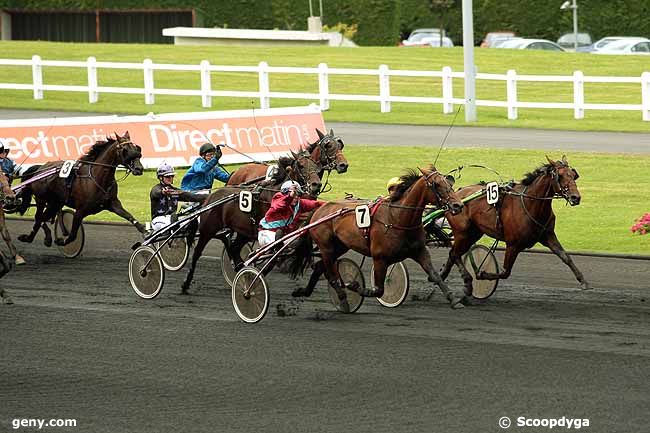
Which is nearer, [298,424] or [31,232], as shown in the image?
[298,424]

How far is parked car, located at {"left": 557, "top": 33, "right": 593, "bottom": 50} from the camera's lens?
50875mm

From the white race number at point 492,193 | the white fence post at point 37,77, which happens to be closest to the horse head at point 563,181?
the white race number at point 492,193

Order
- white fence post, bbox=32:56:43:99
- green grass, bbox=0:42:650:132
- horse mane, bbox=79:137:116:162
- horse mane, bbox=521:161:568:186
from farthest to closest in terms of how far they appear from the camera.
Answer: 1. white fence post, bbox=32:56:43:99
2. green grass, bbox=0:42:650:132
3. horse mane, bbox=79:137:116:162
4. horse mane, bbox=521:161:568:186

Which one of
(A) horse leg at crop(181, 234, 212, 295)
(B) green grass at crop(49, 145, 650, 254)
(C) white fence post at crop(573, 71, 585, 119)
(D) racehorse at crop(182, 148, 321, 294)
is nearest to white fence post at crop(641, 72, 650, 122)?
(C) white fence post at crop(573, 71, 585, 119)

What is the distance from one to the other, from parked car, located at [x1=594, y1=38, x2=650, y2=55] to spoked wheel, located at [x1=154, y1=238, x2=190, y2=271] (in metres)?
32.1

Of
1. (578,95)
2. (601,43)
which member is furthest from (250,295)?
(601,43)

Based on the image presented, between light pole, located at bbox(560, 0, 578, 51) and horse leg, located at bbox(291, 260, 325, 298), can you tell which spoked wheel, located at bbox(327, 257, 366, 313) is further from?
light pole, located at bbox(560, 0, 578, 51)

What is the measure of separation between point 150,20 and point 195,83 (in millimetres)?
17524

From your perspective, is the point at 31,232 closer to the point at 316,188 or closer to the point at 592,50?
the point at 316,188

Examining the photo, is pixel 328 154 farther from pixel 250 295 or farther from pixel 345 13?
pixel 345 13

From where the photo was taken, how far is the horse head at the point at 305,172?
13.1m

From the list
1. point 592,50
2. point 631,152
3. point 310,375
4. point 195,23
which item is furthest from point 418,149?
point 195,23

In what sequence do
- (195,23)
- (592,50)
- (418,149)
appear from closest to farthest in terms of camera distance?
(418,149) → (592,50) → (195,23)

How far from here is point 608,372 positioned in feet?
33.5
